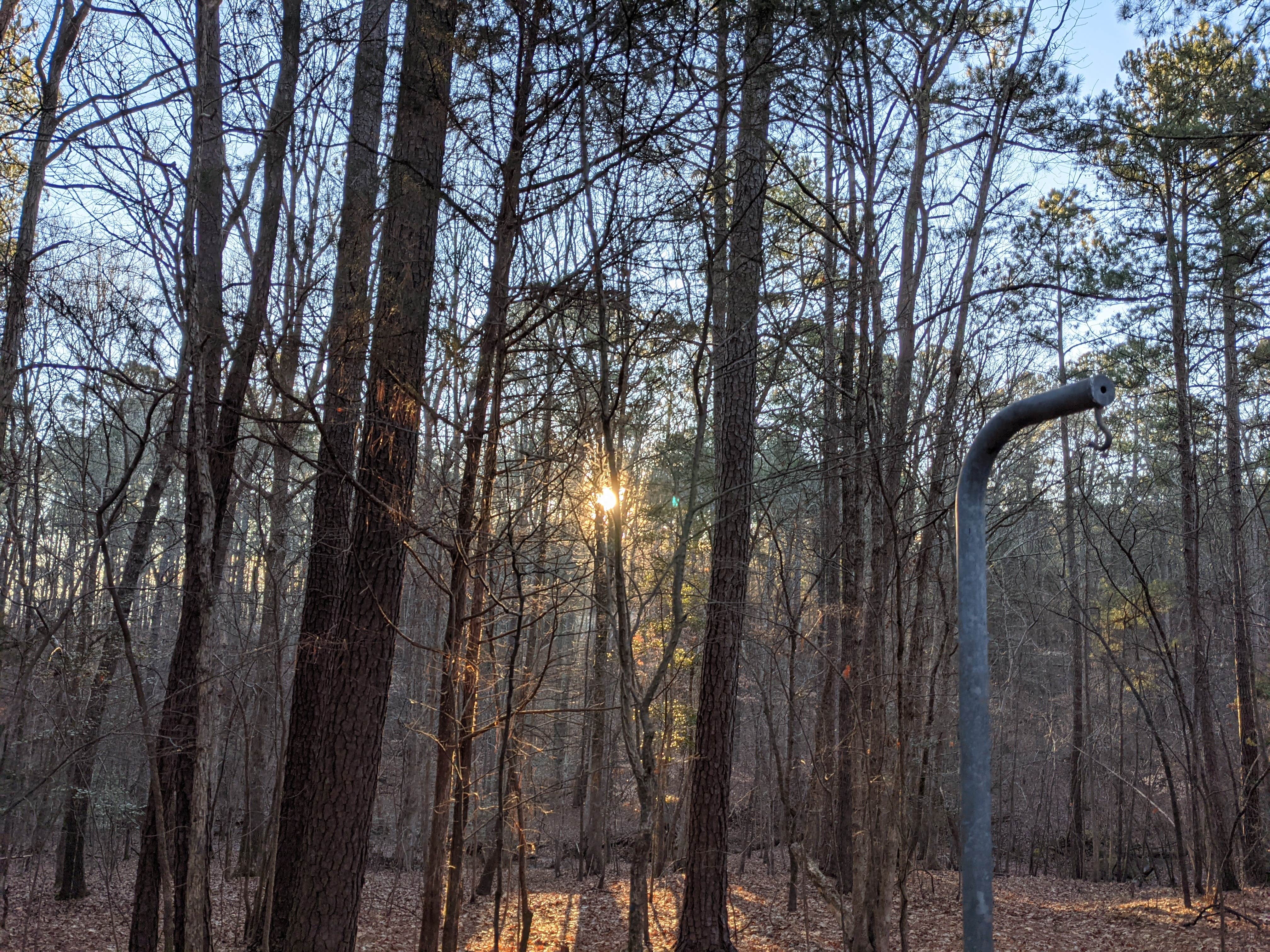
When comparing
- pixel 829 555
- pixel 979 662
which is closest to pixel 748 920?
pixel 829 555

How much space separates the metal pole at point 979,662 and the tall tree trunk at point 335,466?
359 centimetres

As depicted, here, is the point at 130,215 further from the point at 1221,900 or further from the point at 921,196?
the point at 1221,900

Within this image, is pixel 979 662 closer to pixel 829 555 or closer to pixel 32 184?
pixel 829 555

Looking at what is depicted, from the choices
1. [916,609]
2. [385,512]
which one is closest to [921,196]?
[916,609]

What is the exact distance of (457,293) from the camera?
5.54 meters

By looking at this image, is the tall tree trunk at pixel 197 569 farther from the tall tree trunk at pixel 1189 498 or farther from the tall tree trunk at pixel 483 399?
the tall tree trunk at pixel 1189 498

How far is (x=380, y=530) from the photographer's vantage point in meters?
5.77

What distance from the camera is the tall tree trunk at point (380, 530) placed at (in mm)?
5281

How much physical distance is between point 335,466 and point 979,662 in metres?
4.29

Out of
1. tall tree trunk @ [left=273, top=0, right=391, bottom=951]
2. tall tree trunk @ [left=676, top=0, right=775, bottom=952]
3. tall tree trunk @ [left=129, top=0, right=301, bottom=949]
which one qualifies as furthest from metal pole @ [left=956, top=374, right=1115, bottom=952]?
tall tree trunk @ [left=676, top=0, right=775, bottom=952]

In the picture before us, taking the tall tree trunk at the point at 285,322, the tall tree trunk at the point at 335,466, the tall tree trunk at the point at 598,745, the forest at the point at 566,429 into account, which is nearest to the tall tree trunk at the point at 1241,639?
the forest at the point at 566,429

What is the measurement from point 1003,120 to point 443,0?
14.7 feet

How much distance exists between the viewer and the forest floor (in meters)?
9.09

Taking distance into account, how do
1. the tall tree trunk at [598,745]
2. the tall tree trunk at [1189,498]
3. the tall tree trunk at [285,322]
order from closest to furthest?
1. the tall tree trunk at [285,322]
2. the tall tree trunk at [1189,498]
3. the tall tree trunk at [598,745]
